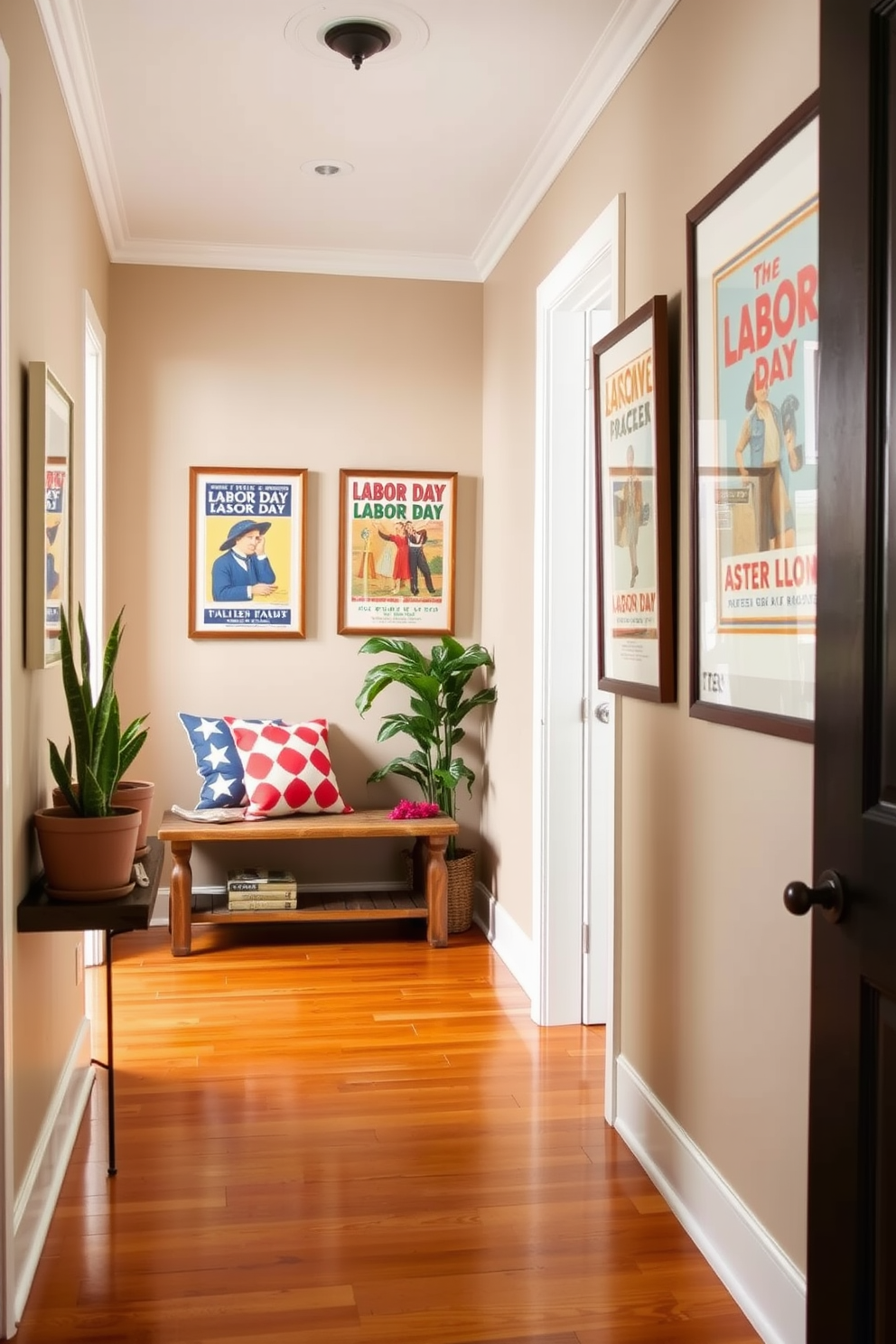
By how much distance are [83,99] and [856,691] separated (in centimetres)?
290

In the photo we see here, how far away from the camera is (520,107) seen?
3.46 m

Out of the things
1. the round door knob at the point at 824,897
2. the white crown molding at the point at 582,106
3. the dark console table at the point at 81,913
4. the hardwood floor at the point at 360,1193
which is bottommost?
the hardwood floor at the point at 360,1193

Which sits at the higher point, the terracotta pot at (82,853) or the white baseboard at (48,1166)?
the terracotta pot at (82,853)

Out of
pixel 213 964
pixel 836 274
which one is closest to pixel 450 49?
pixel 836 274

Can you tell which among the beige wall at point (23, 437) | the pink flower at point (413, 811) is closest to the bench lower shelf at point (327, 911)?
the pink flower at point (413, 811)

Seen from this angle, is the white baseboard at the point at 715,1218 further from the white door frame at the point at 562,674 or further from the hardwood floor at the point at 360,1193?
the white door frame at the point at 562,674

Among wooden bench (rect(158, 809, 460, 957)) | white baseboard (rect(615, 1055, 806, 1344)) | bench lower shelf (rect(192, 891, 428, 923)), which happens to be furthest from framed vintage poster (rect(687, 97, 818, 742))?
bench lower shelf (rect(192, 891, 428, 923))

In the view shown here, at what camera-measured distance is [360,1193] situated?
2.66 meters

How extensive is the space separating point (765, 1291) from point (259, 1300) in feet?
3.00

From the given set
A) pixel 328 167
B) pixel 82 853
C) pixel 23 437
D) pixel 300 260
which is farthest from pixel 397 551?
pixel 82 853

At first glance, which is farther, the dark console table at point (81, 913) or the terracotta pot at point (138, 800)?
the terracotta pot at point (138, 800)

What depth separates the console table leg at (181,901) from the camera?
4520 millimetres

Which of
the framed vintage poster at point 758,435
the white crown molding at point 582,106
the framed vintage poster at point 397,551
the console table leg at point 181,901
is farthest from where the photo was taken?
the framed vintage poster at point 397,551

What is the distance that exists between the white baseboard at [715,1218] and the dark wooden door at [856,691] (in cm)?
60
